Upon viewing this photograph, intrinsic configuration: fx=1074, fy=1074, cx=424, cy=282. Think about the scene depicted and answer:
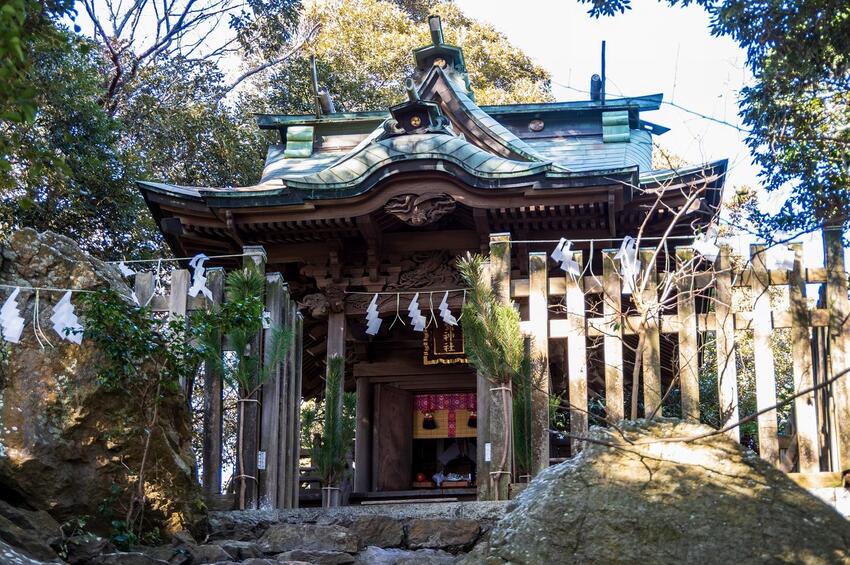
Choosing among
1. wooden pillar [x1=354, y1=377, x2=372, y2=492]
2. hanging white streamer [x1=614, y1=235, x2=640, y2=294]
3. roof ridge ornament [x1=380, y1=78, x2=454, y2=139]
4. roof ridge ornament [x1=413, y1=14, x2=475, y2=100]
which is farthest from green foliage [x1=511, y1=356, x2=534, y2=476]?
roof ridge ornament [x1=413, y1=14, x2=475, y2=100]

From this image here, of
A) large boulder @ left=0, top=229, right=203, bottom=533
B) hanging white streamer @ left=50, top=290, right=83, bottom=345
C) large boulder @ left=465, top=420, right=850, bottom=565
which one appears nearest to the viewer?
large boulder @ left=465, top=420, right=850, bottom=565

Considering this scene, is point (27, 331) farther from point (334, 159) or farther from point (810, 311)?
point (334, 159)

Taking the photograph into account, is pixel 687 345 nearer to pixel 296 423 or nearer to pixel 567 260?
pixel 567 260

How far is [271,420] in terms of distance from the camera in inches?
362

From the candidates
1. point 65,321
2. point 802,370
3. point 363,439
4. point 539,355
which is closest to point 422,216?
point 539,355

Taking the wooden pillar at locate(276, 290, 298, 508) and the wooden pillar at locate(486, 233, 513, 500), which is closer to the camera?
the wooden pillar at locate(486, 233, 513, 500)

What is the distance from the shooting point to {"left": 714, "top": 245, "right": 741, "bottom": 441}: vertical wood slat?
848 cm

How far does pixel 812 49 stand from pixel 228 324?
4.65m

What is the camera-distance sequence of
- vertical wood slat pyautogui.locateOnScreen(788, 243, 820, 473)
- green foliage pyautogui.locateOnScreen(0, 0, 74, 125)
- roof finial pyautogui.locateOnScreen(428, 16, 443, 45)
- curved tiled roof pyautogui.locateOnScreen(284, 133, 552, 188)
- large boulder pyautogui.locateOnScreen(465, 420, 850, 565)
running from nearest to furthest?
green foliage pyautogui.locateOnScreen(0, 0, 74, 125) → large boulder pyautogui.locateOnScreen(465, 420, 850, 565) → vertical wood slat pyautogui.locateOnScreen(788, 243, 820, 473) → curved tiled roof pyautogui.locateOnScreen(284, 133, 552, 188) → roof finial pyautogui.locateOnScreen(428, 16, 443, 45)

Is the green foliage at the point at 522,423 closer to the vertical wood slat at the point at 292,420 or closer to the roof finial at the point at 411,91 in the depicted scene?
the vertical wood slat at the point at 292,420

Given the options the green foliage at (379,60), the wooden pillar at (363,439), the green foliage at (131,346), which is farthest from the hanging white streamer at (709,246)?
the green foliage at (379,60)

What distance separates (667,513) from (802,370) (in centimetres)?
432

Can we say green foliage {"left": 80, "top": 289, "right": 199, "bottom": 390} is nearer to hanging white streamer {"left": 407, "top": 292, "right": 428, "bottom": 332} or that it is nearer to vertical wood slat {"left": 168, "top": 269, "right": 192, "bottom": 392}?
vertical wood slat {"left": 168, "top": 269, "right": 192, "bottom": 392}

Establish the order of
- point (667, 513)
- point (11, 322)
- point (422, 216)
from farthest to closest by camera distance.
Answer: point (422, 216)
point (11, 322)
point (667, 513)
